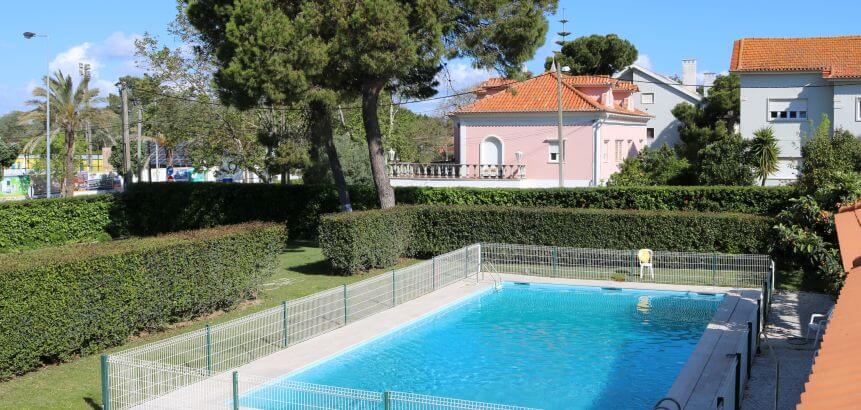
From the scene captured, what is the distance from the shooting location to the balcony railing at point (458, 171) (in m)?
40.2

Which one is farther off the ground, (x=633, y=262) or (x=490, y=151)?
(x=490, y=151)

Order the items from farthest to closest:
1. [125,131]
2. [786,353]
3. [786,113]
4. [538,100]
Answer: [538,100]
[786,113]
[125,131]
[786,353]

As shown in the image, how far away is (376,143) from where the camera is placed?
28.2 metres

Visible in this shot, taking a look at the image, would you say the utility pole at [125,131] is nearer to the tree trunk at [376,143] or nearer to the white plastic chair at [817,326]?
the tree trunk at [376,143]

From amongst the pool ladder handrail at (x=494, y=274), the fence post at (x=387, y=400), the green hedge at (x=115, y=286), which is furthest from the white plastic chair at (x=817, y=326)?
the green hedge at (x=115, y=286)

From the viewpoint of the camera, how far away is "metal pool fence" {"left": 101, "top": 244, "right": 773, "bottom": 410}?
12008mm

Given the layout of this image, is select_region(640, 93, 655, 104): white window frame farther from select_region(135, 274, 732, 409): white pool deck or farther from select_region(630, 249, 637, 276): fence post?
select_region(135, 274, 732, 409): white pool deck

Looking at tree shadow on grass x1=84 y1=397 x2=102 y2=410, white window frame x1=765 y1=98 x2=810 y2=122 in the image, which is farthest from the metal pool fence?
white window frame x1=765 y1=98 x2=810 y2=122

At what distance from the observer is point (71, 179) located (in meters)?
52.2

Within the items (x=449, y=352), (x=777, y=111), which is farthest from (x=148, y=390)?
(x=777, y=111)

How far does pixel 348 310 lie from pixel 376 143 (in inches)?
438

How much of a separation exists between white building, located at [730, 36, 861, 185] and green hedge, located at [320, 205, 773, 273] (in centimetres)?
1298

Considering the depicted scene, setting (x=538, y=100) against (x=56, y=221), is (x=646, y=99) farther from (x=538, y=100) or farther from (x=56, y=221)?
(x=56, y=221)

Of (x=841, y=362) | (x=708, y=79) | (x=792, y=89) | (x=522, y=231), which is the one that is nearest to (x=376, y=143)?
(x=522, y=231)
